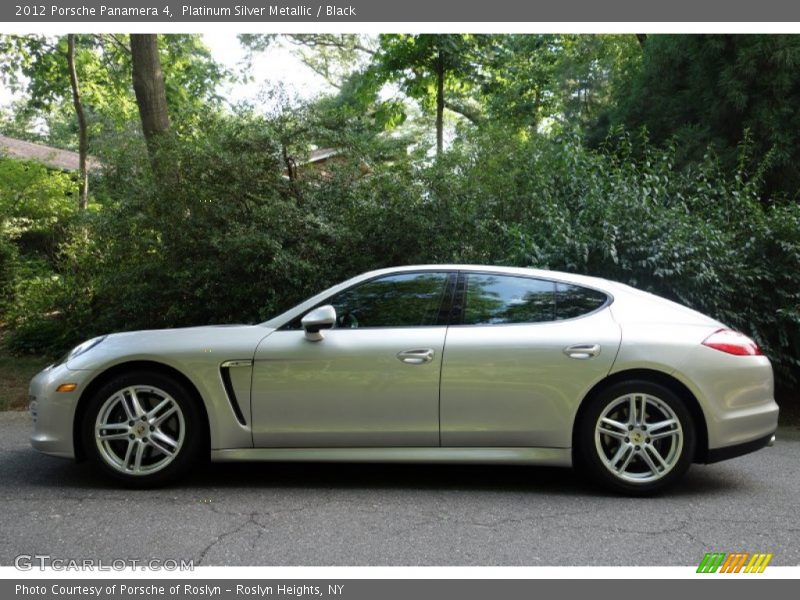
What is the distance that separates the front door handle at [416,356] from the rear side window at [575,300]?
0.88 m

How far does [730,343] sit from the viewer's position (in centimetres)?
470

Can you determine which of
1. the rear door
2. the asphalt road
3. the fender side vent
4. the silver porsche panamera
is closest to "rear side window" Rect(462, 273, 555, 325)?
the silver porsche panamera

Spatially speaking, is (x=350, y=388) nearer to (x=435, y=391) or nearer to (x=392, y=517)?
(x=435, y=391)

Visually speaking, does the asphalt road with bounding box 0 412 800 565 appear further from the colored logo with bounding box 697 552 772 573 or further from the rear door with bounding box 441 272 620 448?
the rear door with bounding box 441 272 620 448

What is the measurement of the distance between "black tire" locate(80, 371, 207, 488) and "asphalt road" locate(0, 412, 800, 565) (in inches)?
5.3

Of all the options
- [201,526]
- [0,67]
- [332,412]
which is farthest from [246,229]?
[0,67]

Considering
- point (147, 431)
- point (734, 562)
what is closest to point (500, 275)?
point (734, 562)

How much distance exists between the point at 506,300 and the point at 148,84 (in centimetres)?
864

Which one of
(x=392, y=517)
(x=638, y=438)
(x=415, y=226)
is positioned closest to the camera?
(x=392, y=517)

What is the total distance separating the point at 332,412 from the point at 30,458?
2.56 metres

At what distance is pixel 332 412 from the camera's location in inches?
184

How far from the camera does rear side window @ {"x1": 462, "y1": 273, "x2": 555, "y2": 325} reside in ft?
15.9
